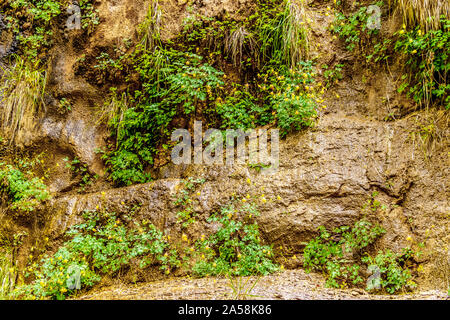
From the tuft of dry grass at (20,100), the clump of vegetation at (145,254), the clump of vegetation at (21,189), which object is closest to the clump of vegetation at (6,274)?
the clump of vegetation at (145,254)

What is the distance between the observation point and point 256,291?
3.04 m

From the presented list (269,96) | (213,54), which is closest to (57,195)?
(213,54)

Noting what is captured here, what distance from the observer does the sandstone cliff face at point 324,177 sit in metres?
3.67

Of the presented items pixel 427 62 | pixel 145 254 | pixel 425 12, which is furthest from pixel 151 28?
pixel 427 62

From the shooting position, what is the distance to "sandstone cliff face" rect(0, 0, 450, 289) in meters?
3.67

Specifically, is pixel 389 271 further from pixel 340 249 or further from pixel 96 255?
pixel 96 255

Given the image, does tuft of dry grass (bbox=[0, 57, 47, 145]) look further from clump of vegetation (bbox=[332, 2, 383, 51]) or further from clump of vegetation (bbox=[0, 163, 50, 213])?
clump of vegetation (bbox=[332, 2, 383, 51])

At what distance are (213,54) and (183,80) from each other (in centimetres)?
74

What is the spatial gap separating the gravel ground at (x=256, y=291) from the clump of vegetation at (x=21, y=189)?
1.87 meters

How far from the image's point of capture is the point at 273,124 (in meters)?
4.61

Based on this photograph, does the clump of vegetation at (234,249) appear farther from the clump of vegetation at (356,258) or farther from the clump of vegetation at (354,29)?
the clump of vegetation at (354,29)

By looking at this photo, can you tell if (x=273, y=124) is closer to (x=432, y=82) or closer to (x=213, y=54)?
(x=213, y=54)

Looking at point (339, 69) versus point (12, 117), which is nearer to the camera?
point (339, 69)

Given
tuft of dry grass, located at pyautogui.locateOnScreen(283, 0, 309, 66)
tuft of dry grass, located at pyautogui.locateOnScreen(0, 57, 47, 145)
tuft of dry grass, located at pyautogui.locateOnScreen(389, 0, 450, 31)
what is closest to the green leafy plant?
tuft of dry grass, located at pyautogui.locateOnScreen(389, 0, 450, 31)
